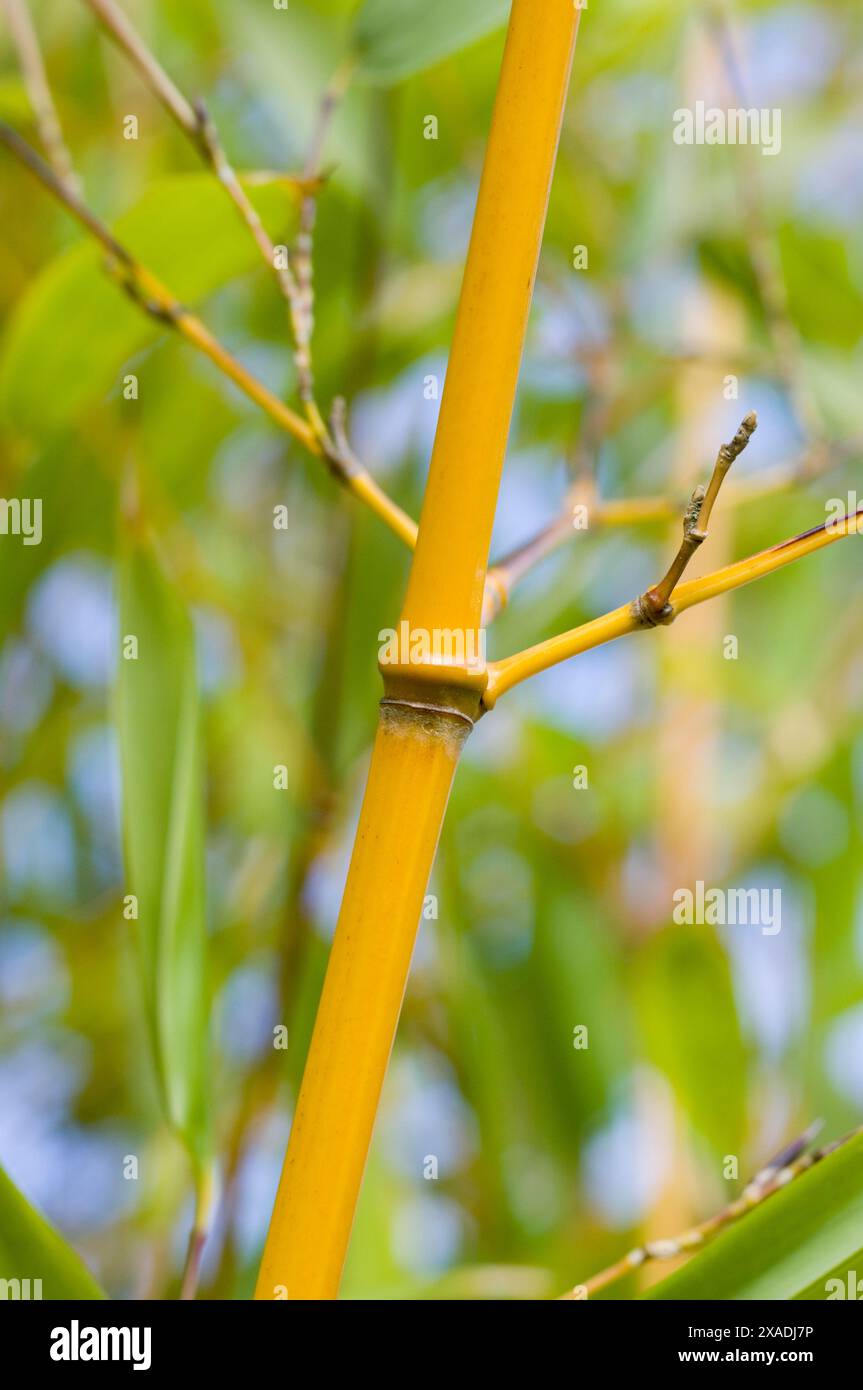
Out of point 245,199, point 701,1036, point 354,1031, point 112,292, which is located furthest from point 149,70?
point 701,1036

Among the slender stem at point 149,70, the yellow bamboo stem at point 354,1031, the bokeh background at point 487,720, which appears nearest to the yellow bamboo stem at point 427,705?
the yellow bamboo stem at point 354,1031

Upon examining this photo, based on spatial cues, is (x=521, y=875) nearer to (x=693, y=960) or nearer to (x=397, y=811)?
(x=693, y=960)

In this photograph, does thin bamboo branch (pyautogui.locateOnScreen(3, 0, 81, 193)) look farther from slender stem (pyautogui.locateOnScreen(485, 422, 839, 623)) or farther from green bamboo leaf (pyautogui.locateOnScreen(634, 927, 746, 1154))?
green bamboo leaf (pyautogui.locateOnScreen(634, 927, 746, 1154))

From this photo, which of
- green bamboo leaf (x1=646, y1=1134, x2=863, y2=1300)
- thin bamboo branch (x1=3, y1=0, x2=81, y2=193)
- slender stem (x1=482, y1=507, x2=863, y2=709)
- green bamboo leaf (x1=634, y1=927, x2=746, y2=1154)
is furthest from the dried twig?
green bamboo leaf (x1=634, y1=927, x2=746, y2=1154)

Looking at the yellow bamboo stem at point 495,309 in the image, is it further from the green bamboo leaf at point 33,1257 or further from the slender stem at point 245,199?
the green bamboo leaf at point 33,1257

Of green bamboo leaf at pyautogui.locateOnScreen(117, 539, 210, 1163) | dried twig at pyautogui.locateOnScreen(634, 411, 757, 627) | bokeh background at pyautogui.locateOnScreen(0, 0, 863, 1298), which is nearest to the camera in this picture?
dried twig at pyautogui.locateOnScreen(634, 411, 757, 627)
